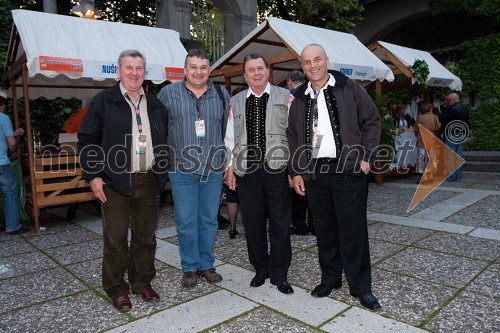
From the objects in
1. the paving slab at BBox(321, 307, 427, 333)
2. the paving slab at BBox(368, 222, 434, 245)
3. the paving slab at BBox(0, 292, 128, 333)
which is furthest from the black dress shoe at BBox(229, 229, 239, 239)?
the paving slab at BBox(321, 307, 427, 333)

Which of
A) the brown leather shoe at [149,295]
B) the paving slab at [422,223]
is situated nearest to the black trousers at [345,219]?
the brown leather shoe at [149,295]

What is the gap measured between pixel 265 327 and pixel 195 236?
111 cm

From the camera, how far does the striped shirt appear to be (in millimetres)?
3562

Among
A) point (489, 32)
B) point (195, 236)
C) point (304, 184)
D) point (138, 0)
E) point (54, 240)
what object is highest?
point (138, 0)

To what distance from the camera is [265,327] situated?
2.98 m

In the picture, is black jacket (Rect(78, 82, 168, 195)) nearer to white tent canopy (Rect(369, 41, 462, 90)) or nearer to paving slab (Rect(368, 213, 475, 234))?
paving slab (Rect(368, 213, 475, 234))

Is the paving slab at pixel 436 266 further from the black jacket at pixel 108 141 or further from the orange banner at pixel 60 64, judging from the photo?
the orange banner at pixel 60 64

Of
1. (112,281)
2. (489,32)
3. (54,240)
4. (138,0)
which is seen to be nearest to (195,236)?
(112,281)

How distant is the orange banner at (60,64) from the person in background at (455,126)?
8145 mm

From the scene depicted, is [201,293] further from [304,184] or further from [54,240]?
[54,240]

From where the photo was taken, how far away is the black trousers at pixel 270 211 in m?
3.61

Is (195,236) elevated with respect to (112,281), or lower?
elevated

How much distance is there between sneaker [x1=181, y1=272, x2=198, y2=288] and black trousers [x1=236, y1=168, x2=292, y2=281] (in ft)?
2.08

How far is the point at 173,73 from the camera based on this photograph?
6637mm
